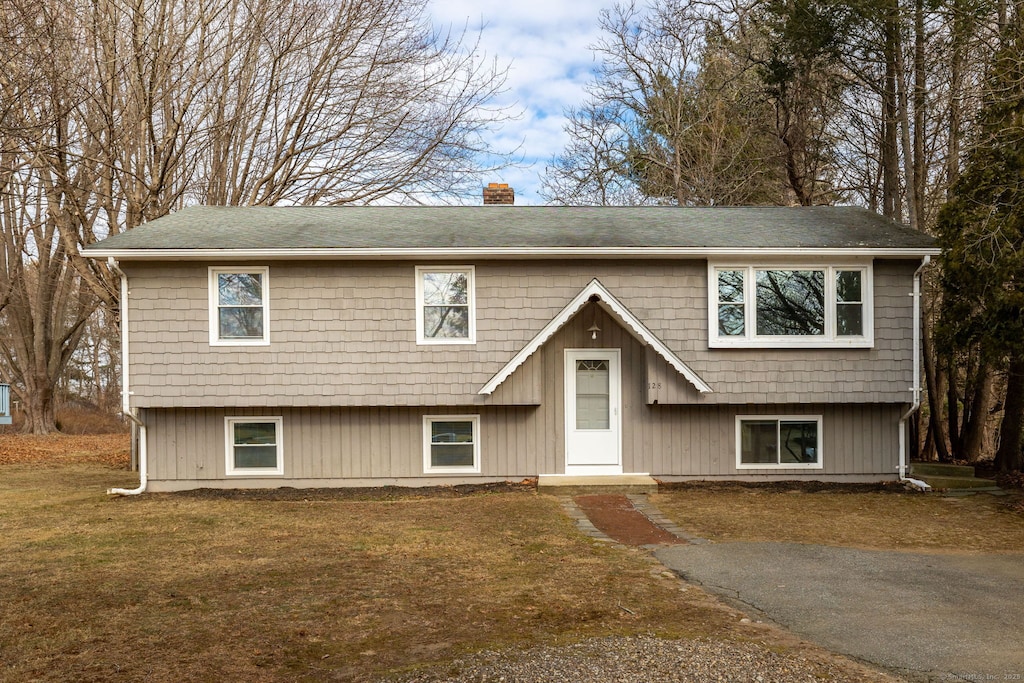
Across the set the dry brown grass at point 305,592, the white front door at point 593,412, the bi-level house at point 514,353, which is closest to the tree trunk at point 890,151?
the bi-level house at point 514,353

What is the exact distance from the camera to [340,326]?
12.7 meters

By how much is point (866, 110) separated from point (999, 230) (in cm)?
862

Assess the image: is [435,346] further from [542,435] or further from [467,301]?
[542,435]

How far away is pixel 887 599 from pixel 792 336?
6.81 meters

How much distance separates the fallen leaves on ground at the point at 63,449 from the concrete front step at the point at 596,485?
1088 centimetres

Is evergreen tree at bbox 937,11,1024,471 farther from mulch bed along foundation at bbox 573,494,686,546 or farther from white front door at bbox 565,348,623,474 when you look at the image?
mulch bed along foundation at bbox 573,494,686,546

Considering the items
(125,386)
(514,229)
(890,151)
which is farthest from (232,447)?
(890,151)

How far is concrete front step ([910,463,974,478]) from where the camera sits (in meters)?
13.4

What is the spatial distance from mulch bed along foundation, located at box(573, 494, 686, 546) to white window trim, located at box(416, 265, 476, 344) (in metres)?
3.06

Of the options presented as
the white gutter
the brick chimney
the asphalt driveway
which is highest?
the brick chimney

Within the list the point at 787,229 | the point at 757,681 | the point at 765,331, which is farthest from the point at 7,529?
the point at 787,229

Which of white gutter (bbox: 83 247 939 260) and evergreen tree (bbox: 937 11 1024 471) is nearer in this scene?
evergreen tree (bbox: 937 11 1024 471)

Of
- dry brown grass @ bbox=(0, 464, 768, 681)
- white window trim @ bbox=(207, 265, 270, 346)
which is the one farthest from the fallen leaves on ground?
dry brown grass @ bbox=(0, 464, 768, 681)

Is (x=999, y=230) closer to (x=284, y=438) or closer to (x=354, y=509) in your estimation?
(x=354, y=509)
